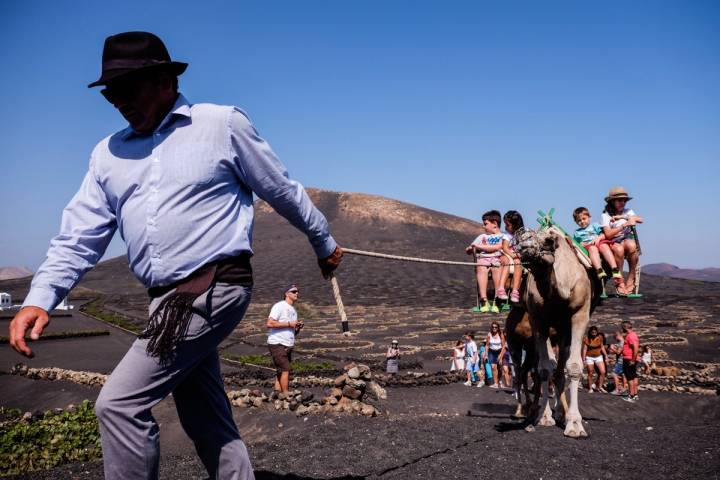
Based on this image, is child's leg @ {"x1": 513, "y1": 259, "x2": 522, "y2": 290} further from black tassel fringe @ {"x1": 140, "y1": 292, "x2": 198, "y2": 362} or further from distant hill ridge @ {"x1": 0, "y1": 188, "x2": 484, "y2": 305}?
distant hill ridge @ {"x1": 0, "y1": 188, "x2": 484, "y2": 305}

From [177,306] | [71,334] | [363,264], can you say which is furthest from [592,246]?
[363,264]

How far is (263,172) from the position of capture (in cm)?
285

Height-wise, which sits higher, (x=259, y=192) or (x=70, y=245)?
(x=259, y=192)

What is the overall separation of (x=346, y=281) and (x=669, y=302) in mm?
37497

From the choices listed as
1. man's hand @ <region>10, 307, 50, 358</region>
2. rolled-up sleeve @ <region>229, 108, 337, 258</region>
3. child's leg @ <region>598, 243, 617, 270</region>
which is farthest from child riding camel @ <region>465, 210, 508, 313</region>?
man's hand @ <region>10, 307, 50, 358</region>

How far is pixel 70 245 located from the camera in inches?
112

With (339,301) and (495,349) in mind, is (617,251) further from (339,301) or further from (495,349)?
(495,349)

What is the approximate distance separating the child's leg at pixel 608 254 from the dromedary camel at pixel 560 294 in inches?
16.3

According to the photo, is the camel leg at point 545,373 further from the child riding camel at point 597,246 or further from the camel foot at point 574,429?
the child riding camel at point 597,246

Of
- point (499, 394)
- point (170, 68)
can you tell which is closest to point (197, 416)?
point (170, 68)

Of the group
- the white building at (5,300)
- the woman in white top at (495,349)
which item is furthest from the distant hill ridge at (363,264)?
the woman in white top at (495,349)

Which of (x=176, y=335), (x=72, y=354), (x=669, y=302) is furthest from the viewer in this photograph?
(x=669, y=302)

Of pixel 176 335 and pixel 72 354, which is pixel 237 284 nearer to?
pixel 176 335

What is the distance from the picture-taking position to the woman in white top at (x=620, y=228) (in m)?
8.92
